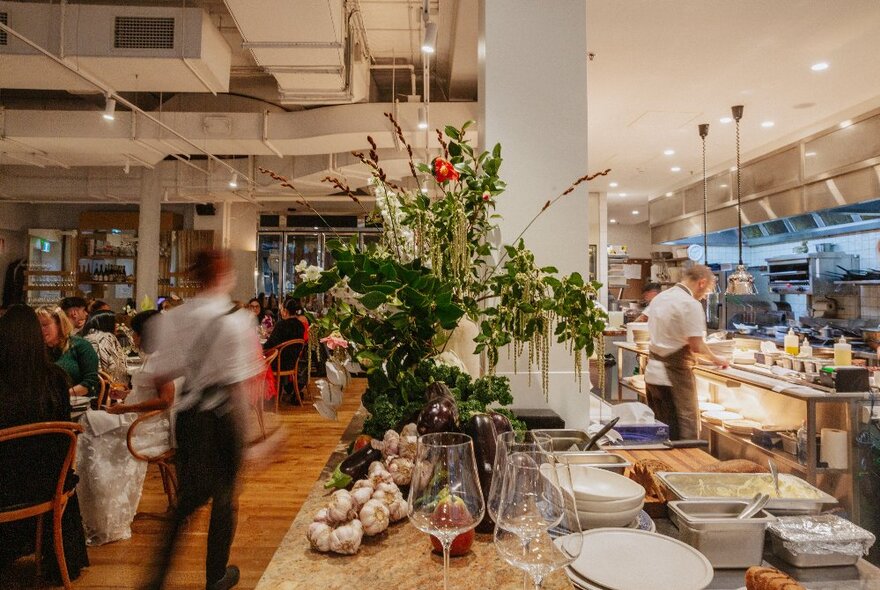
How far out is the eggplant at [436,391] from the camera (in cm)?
139

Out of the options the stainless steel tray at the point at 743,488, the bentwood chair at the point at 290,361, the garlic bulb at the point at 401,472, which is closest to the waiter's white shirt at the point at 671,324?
the stainless steel tray at the point at 743,488

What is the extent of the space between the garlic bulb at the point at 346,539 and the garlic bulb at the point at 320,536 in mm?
12

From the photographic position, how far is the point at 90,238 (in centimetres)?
1026

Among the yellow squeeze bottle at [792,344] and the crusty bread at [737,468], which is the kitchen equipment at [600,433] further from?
the yellow squeeze bottle at [792,344]

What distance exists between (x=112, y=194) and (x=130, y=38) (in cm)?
595

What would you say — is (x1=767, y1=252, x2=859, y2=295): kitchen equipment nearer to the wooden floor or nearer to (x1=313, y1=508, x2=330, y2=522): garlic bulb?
the wooden floor

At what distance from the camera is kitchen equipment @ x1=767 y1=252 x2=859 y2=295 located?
18.6ft

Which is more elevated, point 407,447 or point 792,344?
point 792,344

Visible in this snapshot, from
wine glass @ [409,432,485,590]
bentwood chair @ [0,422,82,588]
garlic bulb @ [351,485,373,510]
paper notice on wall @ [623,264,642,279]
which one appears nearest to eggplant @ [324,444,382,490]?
garlic bulb @ [351,485,373,510]

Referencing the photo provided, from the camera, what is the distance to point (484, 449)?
1209 millimetres

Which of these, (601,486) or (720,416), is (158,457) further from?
(720,416)

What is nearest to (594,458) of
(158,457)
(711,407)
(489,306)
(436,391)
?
(436,391)

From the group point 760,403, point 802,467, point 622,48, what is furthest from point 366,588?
point 622,48

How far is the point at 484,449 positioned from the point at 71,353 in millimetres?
3663
